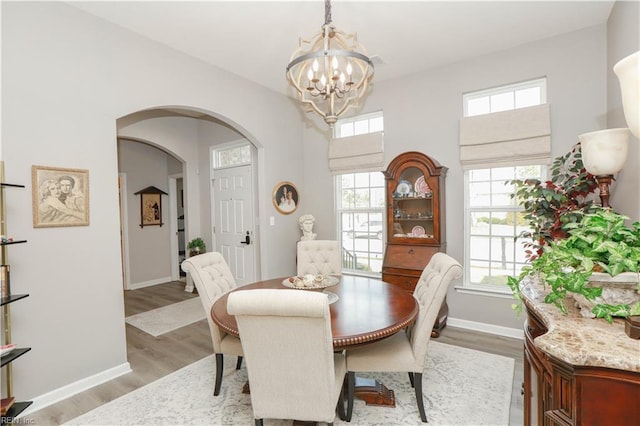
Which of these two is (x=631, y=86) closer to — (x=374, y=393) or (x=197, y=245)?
(x=374, y=393)

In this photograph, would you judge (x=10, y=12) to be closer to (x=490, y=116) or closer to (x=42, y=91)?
(x=42, y=91)

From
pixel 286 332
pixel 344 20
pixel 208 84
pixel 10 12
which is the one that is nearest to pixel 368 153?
pixel 344 20

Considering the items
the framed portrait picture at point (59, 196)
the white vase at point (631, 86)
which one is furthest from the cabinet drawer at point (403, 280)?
the framed portrait picture at point (59, 196)

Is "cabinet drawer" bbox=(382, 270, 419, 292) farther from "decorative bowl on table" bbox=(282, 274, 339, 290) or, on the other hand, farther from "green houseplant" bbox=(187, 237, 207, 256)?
"green houseplant" bbox=(187, 237, 207, 256)

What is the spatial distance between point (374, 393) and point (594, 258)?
5.71 ft

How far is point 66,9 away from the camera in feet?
7.96

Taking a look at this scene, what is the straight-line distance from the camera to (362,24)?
2.80 metres

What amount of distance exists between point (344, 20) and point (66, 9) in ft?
7.36

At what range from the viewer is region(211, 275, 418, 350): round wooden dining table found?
5.46 feet

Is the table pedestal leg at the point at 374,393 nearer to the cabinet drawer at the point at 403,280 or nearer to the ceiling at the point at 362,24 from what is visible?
the cabinet drawer at the point at 403,280

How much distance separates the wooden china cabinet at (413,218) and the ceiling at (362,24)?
1.19 m

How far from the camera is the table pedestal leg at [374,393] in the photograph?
2.18m

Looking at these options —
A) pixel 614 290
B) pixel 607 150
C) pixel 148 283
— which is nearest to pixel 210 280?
pixel 614 290

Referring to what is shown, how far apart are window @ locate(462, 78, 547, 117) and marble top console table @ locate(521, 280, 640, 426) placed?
9.71 ft
